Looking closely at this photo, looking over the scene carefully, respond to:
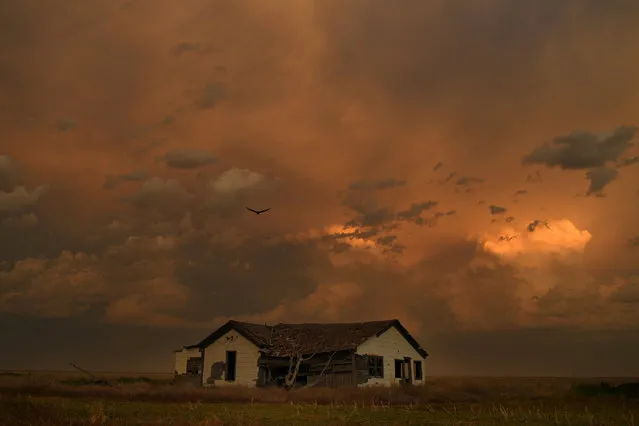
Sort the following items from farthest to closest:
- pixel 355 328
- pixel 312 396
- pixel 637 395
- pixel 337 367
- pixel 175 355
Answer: pixel 175 355, pixel 355 328, pixel 337 367, pixel 637 395, pixel 312 396

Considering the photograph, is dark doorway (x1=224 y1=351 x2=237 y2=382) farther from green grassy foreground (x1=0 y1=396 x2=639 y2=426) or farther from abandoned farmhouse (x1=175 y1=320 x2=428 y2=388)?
green grassy foreground (x1=0 y1=396 x2=639 y2=426)

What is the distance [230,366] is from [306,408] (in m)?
19.5

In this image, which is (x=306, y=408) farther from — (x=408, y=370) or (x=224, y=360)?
(x=408, y=370)

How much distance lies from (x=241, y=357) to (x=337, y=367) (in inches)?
290

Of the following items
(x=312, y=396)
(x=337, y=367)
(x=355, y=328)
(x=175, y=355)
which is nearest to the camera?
(x=312, y=396)

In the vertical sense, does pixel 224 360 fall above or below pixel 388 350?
below

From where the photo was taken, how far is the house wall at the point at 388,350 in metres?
45.9

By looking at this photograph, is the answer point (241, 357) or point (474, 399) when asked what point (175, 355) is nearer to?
point (241, 357)

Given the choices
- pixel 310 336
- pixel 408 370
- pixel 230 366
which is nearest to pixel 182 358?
pixel 230 366

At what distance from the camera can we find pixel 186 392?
36781 millimetres

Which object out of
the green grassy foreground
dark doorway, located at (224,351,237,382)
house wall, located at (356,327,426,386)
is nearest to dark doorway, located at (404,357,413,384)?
house wall, located at (356,327,426,386)

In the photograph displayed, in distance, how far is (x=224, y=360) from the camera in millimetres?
47094

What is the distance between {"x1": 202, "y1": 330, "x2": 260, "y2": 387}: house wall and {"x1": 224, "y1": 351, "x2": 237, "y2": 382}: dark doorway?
25cm

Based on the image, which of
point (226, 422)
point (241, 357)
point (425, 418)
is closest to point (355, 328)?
point (241, 357)
